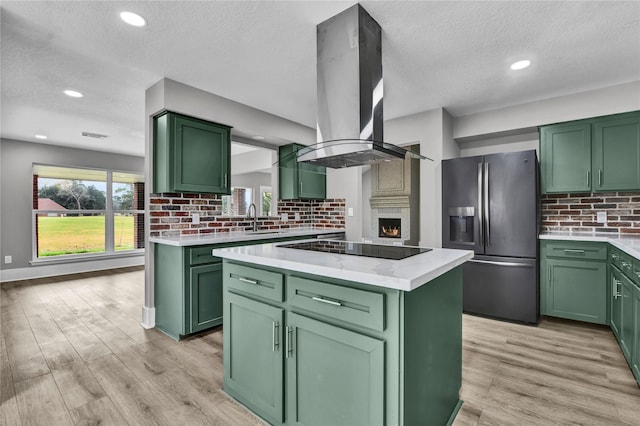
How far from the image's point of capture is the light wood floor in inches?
69.4

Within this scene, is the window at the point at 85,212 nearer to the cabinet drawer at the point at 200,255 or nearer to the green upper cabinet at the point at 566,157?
the cabinet drawer at the point at 200,255

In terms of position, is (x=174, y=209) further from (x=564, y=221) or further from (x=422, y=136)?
(x=564, y=221)

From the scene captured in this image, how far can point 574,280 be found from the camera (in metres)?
3.10

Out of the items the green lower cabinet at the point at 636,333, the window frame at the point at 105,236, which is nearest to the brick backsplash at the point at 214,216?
the green lower cabinet at the point at 636,333

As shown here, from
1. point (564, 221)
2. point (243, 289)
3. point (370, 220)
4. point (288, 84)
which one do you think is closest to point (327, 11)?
point (288, 84)

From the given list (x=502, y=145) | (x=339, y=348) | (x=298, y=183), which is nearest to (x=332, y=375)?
(x=339, y=348)

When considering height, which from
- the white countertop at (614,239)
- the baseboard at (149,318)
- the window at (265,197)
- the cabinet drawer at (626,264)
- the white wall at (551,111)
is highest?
the white wall at (551,111)

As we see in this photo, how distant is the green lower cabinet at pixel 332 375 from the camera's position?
1238 mm

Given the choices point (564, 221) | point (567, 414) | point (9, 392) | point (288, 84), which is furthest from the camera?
point (564, 221)

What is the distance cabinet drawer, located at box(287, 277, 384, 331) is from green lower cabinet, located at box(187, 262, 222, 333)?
159 cm

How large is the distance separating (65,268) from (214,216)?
13.0ft

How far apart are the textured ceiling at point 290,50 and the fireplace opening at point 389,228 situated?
197cm

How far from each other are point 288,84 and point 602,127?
3180 millimetres

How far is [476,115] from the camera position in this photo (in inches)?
156
